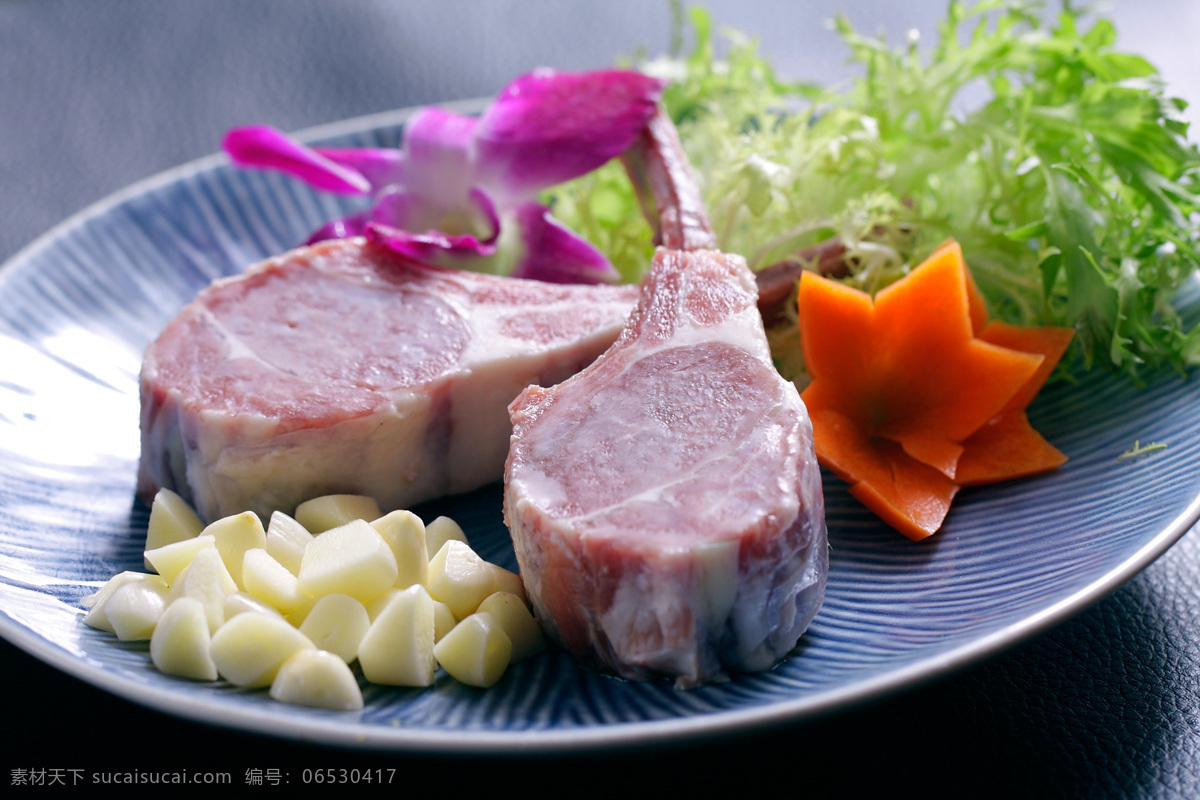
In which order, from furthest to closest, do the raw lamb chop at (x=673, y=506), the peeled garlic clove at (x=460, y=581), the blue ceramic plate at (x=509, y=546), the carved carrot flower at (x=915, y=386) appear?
the carved carrot flower at (x=915, y=386), the peeled garlic clove at (x=460, y=581), the raw lamb chop at (x=673, y=506), the blue ceramic plate at (x=509, y=546)

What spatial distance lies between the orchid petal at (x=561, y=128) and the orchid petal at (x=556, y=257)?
158 millimetres

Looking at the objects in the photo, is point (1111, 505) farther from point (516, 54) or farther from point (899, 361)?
point (516, 54)

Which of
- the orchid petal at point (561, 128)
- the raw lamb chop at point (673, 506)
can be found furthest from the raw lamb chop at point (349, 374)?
the orchid petal at point (561, 128)

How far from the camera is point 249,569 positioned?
2119 millimetres

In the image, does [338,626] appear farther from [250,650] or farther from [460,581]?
[460,581]

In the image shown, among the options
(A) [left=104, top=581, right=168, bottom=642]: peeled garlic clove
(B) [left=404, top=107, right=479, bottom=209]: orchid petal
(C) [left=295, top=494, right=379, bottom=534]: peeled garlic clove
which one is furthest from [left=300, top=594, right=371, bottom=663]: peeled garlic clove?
(B) [left=404, top=107, right=479, bottom=209]: orchid petal

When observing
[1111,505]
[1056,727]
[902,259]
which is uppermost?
[902,259]

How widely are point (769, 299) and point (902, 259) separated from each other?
520 millimetres

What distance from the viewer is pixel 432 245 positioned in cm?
327

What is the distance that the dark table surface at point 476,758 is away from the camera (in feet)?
6.45

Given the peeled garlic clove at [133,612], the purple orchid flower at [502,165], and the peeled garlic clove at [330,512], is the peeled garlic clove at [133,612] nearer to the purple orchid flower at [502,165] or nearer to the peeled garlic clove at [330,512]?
the peeled garlic clove at [330,512]

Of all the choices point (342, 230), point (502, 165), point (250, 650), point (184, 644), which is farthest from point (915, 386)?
point (342, 230)

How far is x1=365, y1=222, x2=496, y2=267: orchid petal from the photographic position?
3168 millimetres

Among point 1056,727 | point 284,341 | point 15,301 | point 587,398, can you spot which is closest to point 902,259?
point 587,398
